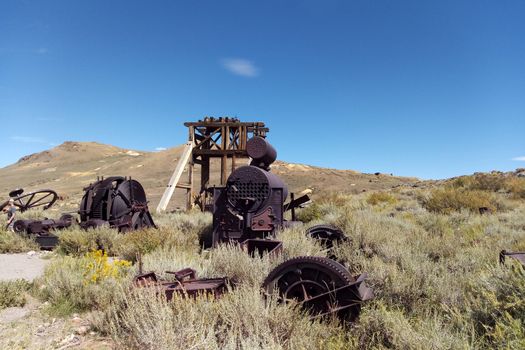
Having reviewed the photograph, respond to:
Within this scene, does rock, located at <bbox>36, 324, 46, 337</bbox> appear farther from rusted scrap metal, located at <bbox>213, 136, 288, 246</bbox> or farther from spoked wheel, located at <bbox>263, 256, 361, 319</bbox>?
rusted scrap metal, located at <bbox>213, 136, 288, 246</bbox>

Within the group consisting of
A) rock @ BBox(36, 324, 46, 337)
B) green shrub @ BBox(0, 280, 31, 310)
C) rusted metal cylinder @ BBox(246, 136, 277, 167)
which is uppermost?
rusted metal cylinder @ BBox(246, 136, 277, 167)

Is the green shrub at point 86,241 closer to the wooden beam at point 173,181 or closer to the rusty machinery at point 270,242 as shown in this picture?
the rusty machinery at point 270,242

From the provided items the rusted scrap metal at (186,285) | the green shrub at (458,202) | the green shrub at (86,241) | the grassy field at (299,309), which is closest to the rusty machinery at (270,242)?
the rusted scrap metal at (186,285)

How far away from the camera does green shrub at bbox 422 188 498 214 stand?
12.7 metres

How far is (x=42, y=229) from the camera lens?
10.5 meters

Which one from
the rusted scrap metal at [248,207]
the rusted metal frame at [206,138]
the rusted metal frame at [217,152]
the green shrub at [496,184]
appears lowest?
the rusted scrap metal at [248,207]

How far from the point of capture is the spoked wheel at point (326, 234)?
6859 millimetres

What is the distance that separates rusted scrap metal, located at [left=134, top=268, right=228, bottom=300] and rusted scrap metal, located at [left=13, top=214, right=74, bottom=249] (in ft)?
22.1

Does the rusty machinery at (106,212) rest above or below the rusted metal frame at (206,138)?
below

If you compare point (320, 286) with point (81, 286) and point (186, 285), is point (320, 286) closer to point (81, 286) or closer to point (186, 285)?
point (186, 285)

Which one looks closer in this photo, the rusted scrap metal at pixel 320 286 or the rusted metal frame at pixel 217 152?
the rusted scrap metal at pixel 320 286

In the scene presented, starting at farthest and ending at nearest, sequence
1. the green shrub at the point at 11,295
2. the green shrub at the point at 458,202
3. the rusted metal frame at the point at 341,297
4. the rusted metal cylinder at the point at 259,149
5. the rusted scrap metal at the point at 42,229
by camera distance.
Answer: the green shrub at the point at 458,202 < the rusted scrap metal at the point at 42,229 < the rusted metal cylinder at the point at 259,149 < the green shrub at the point at 11,295 < the rusted metal frame at the point at 341,297

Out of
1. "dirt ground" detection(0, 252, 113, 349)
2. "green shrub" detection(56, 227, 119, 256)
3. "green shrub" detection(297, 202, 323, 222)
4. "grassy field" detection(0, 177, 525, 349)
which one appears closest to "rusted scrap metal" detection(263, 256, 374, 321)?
"grassy field" detection(0, 177, 525, 349)

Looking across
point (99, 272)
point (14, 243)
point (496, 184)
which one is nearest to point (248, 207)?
point (99, 272)
